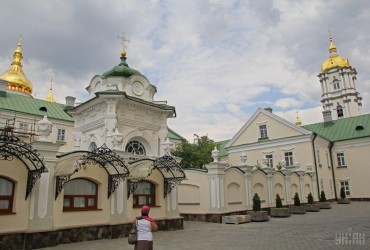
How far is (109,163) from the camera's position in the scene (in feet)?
39.4

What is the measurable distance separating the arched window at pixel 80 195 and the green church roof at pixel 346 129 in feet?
97.7

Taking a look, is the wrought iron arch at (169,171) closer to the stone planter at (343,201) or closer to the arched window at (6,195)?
the arched window at (6,195)

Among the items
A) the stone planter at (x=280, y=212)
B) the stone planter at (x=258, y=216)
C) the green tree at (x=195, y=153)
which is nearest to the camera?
the stone planter at (x=258, y=216)

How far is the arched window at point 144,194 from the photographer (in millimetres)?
13680

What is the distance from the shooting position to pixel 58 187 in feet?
35.1

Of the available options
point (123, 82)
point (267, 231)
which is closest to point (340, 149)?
point (267, 231)

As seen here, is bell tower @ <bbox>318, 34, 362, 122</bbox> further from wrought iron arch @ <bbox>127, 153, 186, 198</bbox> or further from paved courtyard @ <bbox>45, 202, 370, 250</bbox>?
wrought iron arch @ <bbox>127, 153, 186, 198</bbox>

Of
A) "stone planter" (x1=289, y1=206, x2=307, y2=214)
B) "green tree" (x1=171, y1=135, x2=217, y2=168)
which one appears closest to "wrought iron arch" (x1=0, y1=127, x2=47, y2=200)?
"green tree" (x1=171, y1=135, x2=217, y2=168)

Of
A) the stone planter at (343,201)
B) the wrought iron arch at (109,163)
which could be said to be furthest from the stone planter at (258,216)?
the stone planter at (343,201)

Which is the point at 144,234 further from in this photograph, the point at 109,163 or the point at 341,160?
the point at 341,160

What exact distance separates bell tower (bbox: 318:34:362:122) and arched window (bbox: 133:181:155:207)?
163 ft

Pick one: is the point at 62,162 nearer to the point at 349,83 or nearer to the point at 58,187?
the point at 58,187

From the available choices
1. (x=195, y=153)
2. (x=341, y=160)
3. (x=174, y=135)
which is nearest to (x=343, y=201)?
(x=341, y=160)

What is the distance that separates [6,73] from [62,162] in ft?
158
